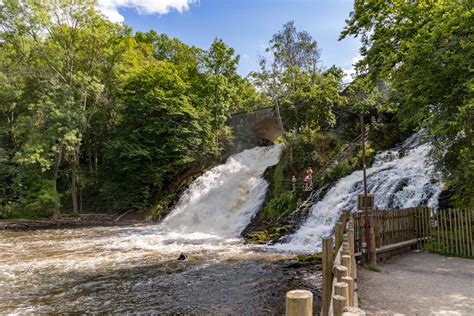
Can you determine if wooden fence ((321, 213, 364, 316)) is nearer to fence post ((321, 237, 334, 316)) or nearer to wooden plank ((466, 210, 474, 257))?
fence post ((321, 237, 334, 316))

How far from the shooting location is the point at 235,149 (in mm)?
29422

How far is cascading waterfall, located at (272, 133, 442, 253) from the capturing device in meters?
11.2

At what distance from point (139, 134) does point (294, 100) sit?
12722mm

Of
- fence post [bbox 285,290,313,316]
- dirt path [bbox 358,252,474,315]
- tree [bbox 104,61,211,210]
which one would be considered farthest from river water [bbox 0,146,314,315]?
tree [bbox 104,61,211,210]

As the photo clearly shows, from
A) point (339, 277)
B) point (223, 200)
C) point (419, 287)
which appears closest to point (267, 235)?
point (223, 200)

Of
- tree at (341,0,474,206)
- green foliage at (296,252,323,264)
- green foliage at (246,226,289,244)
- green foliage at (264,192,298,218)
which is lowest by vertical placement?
green foliage at (296,252,323,264)

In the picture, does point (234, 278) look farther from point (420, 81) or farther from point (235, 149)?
point (235, 149)

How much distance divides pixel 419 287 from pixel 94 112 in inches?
978

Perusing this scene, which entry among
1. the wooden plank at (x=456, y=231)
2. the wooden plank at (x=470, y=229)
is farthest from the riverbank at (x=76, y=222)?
the wooden plank at (x=470, y=229)

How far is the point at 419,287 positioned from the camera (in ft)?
19.7

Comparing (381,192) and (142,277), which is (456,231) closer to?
(381,192)

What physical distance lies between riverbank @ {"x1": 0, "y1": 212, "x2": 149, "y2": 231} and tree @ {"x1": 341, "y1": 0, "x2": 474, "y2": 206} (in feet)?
58.2

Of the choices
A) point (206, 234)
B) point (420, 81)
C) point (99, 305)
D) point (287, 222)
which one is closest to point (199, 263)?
point (99, 305)

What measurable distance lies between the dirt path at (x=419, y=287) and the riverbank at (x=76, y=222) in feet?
56.8
